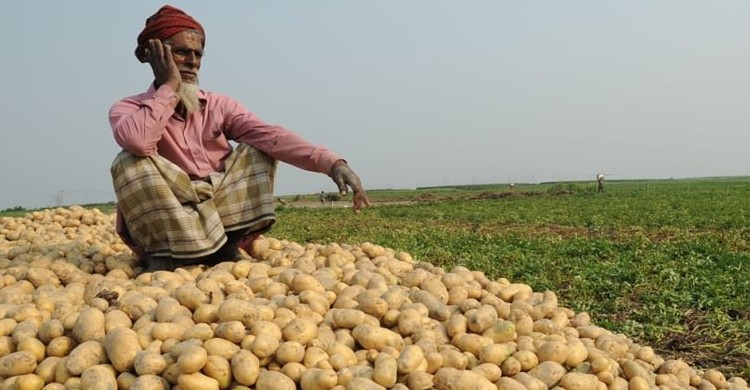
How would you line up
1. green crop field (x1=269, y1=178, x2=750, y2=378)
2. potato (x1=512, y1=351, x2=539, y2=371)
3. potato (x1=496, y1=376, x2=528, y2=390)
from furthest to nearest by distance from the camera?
green crop field (x1=269, y1=178, x2=750, y2=378), potato (x1=512, y1=351, x2=539, y2=371), potato (x1=496, y1=376, x2=528, y2=390)

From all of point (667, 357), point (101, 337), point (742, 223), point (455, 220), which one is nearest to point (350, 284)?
point (101, 337)

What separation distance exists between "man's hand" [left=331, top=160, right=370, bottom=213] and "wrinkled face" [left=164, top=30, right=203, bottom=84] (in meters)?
1.12

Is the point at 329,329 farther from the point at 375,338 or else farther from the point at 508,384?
the point at 508,384

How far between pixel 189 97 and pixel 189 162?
1.38 feet

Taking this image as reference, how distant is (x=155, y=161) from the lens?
3982 mm

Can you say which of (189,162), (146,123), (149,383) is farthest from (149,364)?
(189,162)

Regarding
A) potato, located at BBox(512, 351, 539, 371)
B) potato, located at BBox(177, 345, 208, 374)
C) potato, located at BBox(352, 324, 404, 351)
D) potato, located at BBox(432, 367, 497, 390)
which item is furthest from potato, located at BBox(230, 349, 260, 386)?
potato, located at BBox(512, 351, 539, 371)

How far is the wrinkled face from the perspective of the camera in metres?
4.18

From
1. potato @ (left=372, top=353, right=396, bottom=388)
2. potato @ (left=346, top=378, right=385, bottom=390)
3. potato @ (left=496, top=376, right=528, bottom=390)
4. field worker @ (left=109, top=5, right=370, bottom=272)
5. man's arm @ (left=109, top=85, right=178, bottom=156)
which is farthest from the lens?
field worker @ (left=109, top=5, right=370, bottom=272)

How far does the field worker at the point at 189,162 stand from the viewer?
3959mm

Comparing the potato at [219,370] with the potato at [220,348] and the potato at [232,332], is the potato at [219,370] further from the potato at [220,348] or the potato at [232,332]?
the potato at [232,332]

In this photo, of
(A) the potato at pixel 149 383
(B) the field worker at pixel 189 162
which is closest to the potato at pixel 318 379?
(A) the potato at pixel 149 383

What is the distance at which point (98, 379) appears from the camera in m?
2.32

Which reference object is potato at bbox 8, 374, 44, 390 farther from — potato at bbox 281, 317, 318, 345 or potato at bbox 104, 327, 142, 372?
potato at bbox 281, 317, 318, 345
